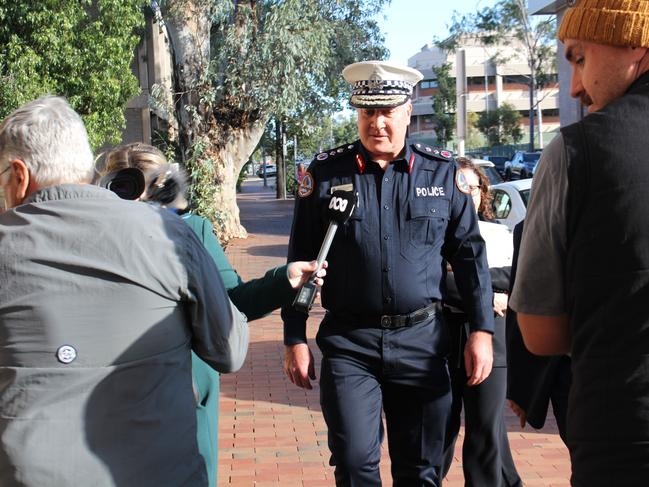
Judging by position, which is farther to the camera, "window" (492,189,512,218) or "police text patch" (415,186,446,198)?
"window" (492,189,512,218)

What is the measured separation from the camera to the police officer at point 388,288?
146 inches

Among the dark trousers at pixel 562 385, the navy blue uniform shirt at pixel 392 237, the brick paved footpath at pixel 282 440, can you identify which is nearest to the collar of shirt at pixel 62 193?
the navy blue uniform shirt at pixel 392 237

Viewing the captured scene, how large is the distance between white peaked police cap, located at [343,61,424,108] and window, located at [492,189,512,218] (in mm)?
7998

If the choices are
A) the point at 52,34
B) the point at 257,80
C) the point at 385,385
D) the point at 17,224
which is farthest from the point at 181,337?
the point at 257,80

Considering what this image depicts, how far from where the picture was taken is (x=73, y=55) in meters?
16.8

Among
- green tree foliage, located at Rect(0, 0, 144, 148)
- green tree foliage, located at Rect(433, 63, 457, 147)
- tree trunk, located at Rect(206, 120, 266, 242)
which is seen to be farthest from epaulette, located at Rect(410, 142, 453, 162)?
green tree foliage, located at Rect(433, 63, 457, 147)

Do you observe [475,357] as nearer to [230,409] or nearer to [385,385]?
[385,385]

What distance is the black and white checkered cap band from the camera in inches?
156

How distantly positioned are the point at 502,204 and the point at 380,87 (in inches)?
327

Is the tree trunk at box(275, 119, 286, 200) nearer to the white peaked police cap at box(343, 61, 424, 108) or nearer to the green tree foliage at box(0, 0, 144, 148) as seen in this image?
the green tree foliage at box(0, 0, 144, 148)

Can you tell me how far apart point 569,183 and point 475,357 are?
185 cm

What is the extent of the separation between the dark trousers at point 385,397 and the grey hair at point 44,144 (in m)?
1.53

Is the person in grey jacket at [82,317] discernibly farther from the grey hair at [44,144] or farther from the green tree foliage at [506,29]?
the green tree foliage at [506,29]

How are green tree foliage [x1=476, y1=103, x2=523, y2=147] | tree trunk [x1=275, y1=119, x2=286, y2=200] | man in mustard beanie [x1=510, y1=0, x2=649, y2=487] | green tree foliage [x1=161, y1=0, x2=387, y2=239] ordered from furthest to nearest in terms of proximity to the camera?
green tree foliage [x1=476, y1=103, x2=523, y2=147], tree trunk [x1=275, y1=119, x2=286, y2=200], green tree foliage [x1=161, y1=0, x2=387, y2=239], man in mustard beanie [x1=510, y1=0, x2=649, y2=487]
